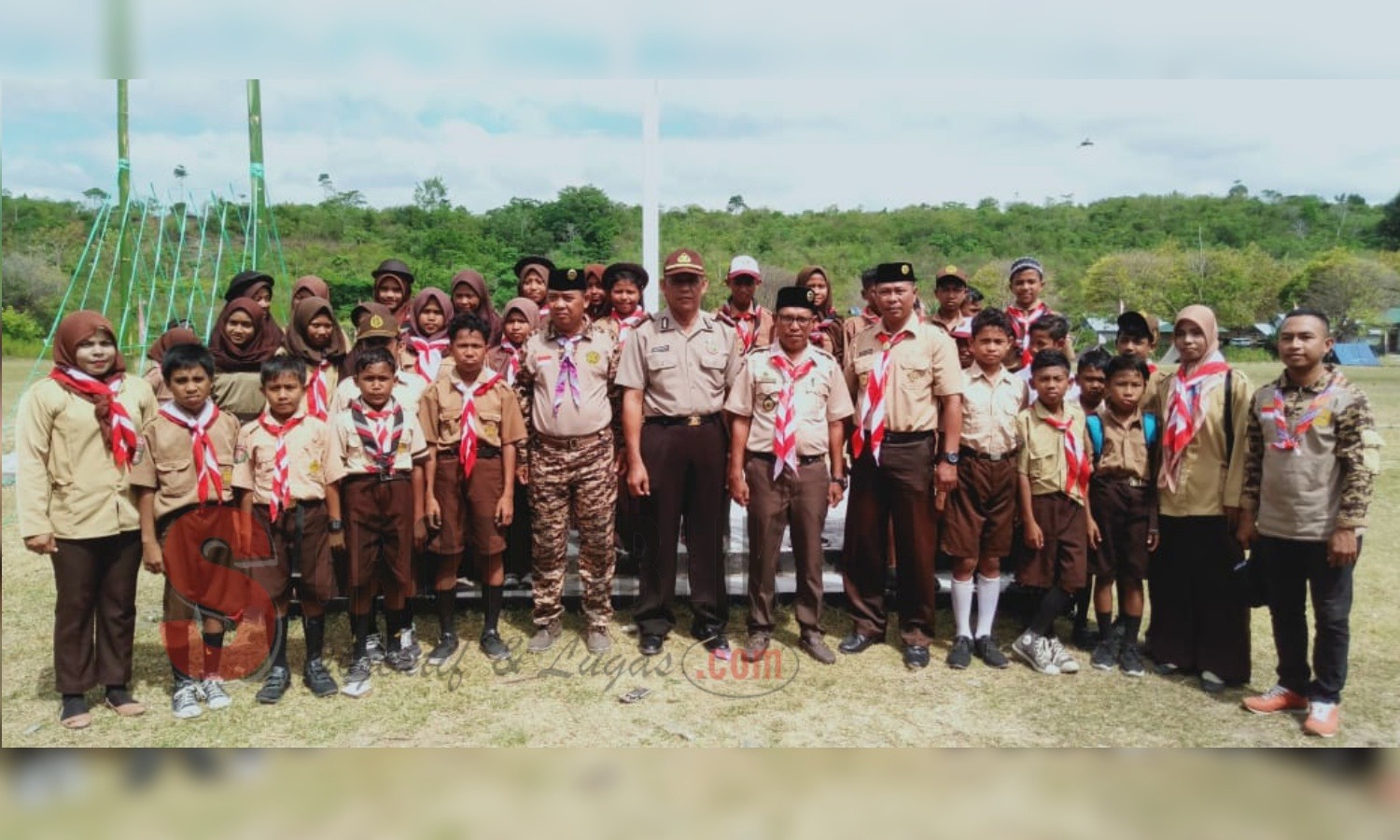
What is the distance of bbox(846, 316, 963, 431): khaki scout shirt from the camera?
4.32 metres

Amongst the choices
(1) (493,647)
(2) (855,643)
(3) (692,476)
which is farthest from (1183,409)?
(1) (493,647)

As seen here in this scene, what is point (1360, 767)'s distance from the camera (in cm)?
341

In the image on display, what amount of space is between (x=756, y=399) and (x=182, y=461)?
269 centimetres

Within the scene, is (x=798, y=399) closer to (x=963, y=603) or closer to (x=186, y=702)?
(x=963, y=603)

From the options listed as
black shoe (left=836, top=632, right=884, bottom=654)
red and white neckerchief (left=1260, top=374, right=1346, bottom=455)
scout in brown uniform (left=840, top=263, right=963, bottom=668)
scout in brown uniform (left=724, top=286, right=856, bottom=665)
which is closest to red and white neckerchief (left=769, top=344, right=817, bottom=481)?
scout in brown uniform (left=724, top=286, right=856, bottom=665)

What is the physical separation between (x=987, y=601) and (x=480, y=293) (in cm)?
343

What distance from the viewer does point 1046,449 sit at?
14.3ft

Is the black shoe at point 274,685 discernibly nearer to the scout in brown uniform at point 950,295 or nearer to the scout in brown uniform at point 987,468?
the scout in brown uniform at point 987,468

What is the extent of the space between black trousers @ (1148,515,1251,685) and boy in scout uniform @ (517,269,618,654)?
2818 mm

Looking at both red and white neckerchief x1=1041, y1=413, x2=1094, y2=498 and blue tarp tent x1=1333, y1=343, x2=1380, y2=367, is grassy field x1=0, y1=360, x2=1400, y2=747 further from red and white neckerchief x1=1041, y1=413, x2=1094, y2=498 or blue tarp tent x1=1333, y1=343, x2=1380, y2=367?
blue tarp tent x1=1333, y1=343, x2=1380, y2=367

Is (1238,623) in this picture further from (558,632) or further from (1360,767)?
(558,632)

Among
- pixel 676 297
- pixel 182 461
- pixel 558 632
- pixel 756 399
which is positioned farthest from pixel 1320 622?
pixel 182 461

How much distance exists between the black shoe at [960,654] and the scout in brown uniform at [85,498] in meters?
3.88

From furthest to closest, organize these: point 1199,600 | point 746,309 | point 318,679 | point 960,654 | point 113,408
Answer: point 746,309, point 960,654, point 1199,600, point 318,679, point 113,408
